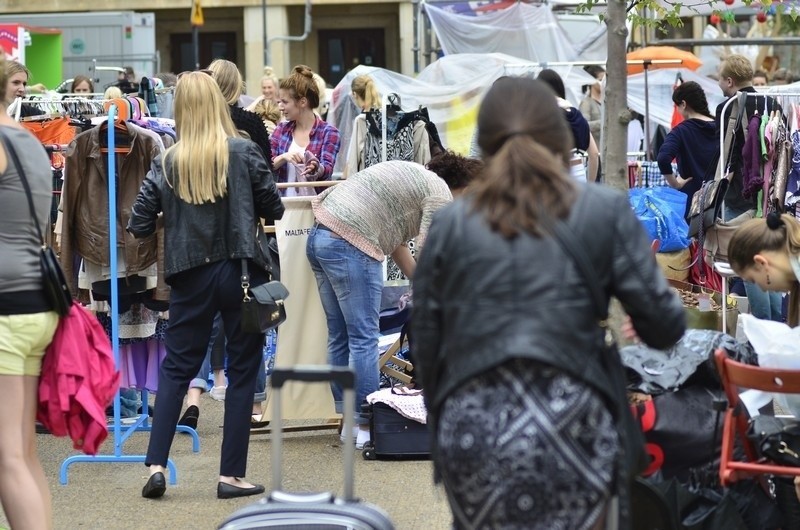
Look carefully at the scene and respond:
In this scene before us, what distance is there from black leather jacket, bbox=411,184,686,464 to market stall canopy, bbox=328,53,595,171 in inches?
372

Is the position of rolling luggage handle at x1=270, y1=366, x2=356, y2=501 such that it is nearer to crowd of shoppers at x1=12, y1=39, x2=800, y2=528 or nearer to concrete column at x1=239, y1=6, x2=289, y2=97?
crowd of shoppers at x1=12, y1=39, x2=800, y2=528

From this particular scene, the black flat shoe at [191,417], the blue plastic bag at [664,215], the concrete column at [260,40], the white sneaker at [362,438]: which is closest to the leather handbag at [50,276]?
the white sneaker at [362,438]

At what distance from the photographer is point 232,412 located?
590 cm

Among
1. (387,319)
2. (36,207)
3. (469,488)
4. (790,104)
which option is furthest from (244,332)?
(790,104)

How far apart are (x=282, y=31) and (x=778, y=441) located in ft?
101

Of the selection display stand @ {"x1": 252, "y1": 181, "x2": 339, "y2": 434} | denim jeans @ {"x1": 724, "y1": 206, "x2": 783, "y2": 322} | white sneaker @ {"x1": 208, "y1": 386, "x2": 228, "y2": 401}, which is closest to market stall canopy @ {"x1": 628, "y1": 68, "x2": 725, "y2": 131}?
denim jeans @ {"x1": 724, "y1": 206, "x2": 783, "y2": 322}

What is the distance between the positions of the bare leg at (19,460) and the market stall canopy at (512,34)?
12.9m

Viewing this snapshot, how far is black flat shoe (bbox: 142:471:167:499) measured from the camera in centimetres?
596

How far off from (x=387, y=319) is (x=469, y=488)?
465cm

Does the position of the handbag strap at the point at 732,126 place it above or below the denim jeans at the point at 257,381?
above

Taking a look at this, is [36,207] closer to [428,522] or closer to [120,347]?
[428,522]

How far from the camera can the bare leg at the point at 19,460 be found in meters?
4.45

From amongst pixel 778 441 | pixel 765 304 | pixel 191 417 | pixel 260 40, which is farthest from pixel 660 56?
pixel 260 40

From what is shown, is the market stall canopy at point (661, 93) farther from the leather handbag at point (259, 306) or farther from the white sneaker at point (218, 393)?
the leather handbag at point (259, 306)
